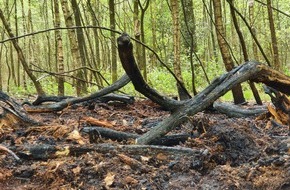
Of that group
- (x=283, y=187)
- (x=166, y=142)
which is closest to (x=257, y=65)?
(x=166, y=142)

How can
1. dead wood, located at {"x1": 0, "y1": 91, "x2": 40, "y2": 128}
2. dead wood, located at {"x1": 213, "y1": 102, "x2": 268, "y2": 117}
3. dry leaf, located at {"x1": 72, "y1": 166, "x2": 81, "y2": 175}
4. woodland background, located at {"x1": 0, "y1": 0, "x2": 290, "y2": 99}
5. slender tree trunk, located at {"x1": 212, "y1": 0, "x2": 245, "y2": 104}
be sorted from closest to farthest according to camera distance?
1. dry leaf, located at {"x1": 72, "y1": 166, "x2": 81, "y2": 175}
2. dead wood, located at {"x1": 0, "y1": 91, "x2": 40, "y2": 128}
3. dead wood, located at {"x1": 213, "y1": 102, "x2": 268, "y2": 117}
4. slender tree trunk, located at {"x1": 212, "y1": 0, "x2": 245, "y2": 104}
5. woodland background, located at {"x1": 0, "y1": 0, "x2": 290, "y2": 99}

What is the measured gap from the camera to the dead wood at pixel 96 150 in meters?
2.60

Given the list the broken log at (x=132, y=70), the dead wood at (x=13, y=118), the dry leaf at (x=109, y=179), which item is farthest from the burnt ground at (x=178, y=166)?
the dead wood at (x=13, y=118)

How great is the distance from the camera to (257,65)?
3084 mm

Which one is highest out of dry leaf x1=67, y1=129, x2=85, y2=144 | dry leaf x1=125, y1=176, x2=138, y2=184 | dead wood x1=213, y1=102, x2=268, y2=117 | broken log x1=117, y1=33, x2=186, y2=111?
broken log x1=117, y1=33, x2=186, y2=111

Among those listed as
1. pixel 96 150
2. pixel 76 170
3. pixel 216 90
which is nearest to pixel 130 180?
pixel 76 170

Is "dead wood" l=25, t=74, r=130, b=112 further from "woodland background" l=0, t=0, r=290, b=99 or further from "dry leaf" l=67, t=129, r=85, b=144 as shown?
"dry leaf" l=67, t=129, r=85, b=144

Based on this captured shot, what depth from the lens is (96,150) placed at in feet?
8.77

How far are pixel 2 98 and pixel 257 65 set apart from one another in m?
2.40

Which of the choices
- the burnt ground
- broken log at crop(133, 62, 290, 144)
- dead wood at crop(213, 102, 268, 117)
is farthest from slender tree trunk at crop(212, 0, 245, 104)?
the burnt ground

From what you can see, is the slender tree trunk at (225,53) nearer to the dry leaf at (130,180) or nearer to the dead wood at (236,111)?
the dead wood at (236,111)

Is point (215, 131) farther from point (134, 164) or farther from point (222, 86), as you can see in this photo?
point (134, 164)

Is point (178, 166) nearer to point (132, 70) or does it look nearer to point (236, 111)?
point (132, 70)

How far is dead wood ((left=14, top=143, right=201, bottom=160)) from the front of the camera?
2.60 m
